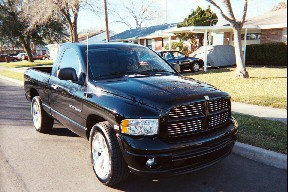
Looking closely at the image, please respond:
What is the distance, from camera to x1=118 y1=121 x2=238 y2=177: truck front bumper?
3188 mm

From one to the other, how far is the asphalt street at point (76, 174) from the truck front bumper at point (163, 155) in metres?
0.56

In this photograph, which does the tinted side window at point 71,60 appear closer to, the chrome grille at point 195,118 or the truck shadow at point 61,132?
the truck shadow at point 61,132

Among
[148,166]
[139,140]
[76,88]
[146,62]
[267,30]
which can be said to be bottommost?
[148,166]

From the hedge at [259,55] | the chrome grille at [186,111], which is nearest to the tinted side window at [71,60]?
the chrome grille at [186,111]

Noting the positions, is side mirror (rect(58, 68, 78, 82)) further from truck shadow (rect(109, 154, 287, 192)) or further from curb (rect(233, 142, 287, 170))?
curb (rect(233, 142, 287, 170))

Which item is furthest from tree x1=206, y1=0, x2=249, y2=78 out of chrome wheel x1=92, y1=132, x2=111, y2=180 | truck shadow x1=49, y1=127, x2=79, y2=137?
chrome wheel x1=92, y1=132, x2=111, y2=180

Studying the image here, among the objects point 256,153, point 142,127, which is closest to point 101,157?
point 142,127

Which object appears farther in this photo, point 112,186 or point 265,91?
point 265,91

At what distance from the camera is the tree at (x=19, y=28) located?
40.3m

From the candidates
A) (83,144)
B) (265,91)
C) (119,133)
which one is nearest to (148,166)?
(119,133)

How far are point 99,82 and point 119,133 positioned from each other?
1.04 meters

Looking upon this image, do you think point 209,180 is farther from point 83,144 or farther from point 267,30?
point 267,30

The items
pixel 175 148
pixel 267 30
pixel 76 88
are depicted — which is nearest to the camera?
pixel 175 148

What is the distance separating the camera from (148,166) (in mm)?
3223
